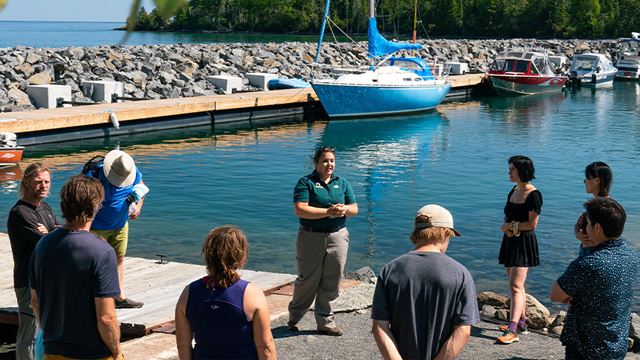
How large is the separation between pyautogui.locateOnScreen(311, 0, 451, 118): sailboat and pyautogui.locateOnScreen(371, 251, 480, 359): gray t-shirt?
75.7 ft

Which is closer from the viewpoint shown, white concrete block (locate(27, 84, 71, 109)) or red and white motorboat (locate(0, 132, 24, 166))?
red and white motorboat (locate(0, 132, 24, 166))

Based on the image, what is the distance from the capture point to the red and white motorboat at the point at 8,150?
15.8 m

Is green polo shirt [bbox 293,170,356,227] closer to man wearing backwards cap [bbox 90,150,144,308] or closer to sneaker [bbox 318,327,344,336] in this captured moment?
sneaker [bbox 318,327,344,336]

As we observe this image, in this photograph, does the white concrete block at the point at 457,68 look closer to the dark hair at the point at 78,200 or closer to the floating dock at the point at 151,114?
the floating dock at the point at 151,114

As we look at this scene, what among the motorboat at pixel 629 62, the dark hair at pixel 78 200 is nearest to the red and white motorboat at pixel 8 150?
the dark hair at pixel 78 200

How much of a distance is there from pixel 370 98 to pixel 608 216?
2426cm

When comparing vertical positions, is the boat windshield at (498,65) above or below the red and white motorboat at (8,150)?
above

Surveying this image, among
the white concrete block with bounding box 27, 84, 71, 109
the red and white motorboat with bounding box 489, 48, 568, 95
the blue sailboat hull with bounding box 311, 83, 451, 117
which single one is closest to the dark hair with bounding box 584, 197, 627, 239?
the white concrete block with bounding box 27, 84, 71, 109

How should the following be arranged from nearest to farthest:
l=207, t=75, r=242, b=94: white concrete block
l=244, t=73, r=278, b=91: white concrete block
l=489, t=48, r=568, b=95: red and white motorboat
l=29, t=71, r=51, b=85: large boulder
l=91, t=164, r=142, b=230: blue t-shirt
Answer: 1. l=91, t=164, r=142, b=230: blue t-shirt
2. l=29, t=71, r=51, b=85: large boulder
3. l=207, t=75, r=242, b=94: white concrete block
4. l=244, t=73, r=278, b=91: white concrete block
5. l=489, t=48, r=568, b=95: red and white motorboat

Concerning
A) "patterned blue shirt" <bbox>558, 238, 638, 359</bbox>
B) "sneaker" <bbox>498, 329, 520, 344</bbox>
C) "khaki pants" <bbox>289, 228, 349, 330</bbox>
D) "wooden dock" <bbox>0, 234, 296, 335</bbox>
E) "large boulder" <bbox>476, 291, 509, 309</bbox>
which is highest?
"patterned blue shirt" <bbox>558, 238, 638, 359</bbox>

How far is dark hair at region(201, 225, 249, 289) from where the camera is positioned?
10.4 feet

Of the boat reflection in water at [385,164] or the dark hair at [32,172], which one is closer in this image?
the dark hair at [32,172]

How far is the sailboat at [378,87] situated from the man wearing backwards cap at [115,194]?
66.9 ft

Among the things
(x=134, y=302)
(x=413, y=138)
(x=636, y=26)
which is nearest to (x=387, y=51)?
(x=413, y=138)
